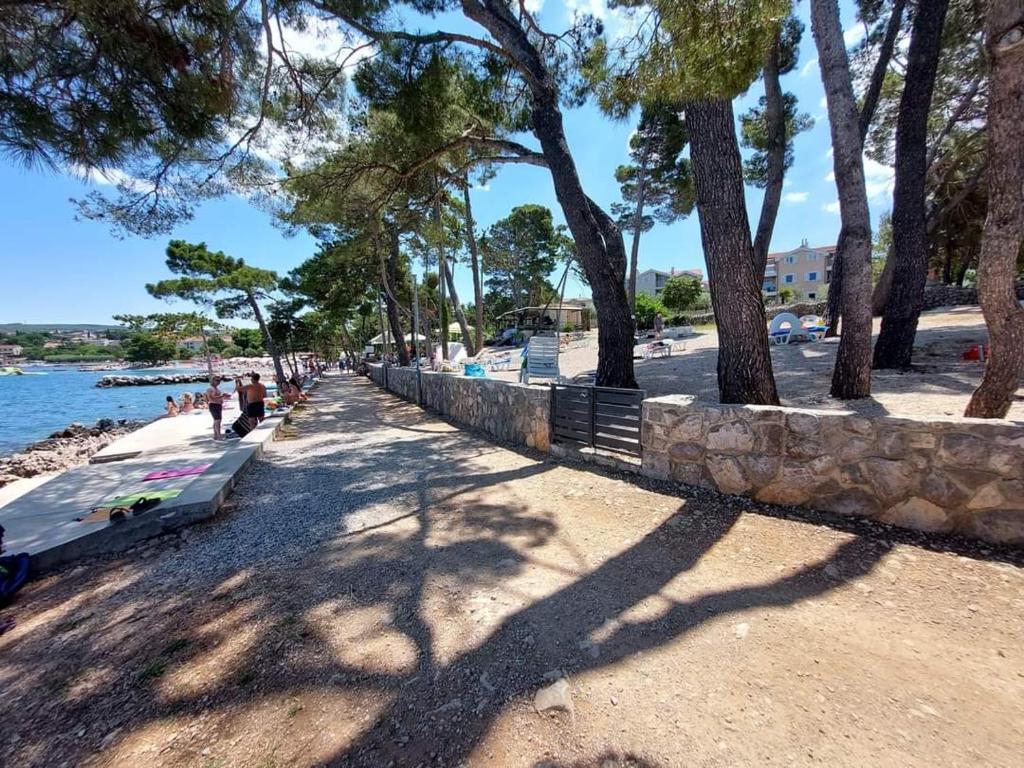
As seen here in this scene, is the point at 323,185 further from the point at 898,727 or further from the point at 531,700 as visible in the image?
the point at 898,727

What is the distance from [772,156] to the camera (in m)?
8.26

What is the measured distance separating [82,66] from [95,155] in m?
0.81

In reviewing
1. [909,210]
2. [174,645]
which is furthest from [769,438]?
[909,210]

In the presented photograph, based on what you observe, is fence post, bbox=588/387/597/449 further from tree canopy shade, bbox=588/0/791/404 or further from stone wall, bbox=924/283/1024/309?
stone wall, bbox=924/283/1024/309

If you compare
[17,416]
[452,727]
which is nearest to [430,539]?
[452,727]

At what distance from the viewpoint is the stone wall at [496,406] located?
5.32m

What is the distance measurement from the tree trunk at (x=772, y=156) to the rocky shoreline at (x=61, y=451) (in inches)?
559

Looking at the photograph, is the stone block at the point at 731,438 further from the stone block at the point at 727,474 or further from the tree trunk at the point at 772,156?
the tree trunk at the point at 772,156

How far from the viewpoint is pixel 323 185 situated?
7.18 meters

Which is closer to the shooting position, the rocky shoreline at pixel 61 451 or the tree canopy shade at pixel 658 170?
the rocky shoreline at pixel 61 451

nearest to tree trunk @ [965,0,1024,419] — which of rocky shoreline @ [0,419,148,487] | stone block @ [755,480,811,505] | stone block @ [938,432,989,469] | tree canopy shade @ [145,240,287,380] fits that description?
stone block @ [938,432,989,469]

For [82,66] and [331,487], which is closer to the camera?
[82,66]

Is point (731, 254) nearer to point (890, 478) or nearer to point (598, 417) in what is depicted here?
point (598, 417)

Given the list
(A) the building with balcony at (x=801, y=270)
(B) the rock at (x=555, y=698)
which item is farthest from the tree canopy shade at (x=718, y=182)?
(A) the building with balcony at (x=801, y=270)
